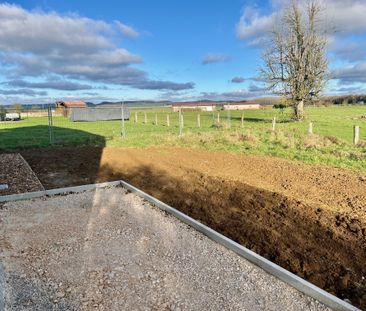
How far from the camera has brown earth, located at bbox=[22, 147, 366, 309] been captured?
161 inches

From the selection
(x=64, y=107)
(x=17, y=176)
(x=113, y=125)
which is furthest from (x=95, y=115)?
(x=17, y=176)

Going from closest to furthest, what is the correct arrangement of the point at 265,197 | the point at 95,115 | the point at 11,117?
the point at 265,197
the point at 95,115
the point at 11,117

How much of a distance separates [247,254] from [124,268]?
1.39 metres

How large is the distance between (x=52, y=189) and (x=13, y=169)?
2657mm

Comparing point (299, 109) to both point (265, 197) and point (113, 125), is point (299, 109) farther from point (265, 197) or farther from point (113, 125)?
point (265, 197)

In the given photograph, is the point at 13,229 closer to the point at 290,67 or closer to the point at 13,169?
the point at 13,169

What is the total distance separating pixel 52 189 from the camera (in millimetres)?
7246

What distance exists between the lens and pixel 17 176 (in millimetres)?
8367

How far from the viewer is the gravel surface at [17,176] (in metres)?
7.30

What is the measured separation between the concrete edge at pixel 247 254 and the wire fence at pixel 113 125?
7643 millimetres

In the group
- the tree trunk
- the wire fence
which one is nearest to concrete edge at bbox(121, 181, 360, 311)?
the wire fence

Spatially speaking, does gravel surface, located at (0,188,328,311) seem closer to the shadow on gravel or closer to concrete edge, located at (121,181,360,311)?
concrete edge, located at (121,181,360,311)

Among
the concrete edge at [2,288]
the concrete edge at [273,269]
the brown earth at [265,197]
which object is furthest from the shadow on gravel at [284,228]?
the concrete edge at [2,288]

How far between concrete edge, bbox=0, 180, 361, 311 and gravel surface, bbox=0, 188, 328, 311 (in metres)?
0.08
